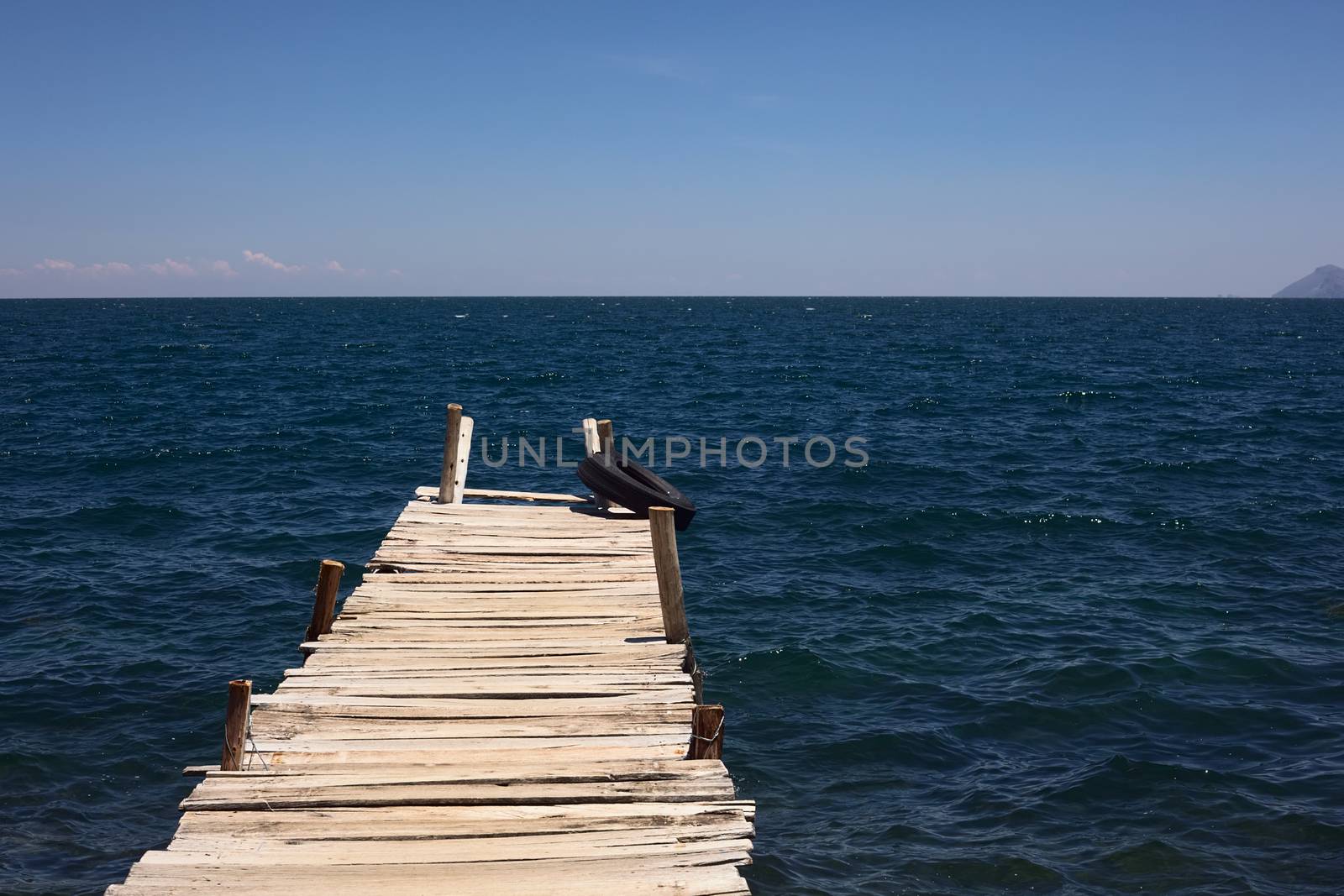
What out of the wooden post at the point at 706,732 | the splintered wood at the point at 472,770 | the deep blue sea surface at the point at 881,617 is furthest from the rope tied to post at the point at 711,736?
the deep blue sea surface at the point at 881,617

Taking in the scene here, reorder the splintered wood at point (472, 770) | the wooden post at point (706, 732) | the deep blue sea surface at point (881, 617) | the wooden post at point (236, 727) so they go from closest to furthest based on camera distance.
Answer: the splintered wood at point (472, 770) → the wooden post at point (236, 727) → the wooden post at point (706, 732) → the deep blue sea surface at point (881, 617)

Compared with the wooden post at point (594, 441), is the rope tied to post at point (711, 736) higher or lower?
lower

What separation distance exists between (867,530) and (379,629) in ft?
44.2

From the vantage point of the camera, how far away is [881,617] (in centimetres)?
1617

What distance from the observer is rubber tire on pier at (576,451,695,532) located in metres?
15.1

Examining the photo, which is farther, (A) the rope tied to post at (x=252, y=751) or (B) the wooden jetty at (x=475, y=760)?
(A) the rope tied to post at (x=252, y=751)

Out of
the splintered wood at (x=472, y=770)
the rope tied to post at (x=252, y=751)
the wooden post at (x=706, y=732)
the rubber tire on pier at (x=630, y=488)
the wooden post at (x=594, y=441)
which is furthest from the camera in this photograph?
the wooden post at (x=594, y=441)

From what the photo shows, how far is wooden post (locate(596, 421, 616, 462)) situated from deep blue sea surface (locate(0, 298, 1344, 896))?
3019 millimetres

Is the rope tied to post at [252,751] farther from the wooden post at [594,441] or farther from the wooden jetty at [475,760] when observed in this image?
the wooden post at [594,441]

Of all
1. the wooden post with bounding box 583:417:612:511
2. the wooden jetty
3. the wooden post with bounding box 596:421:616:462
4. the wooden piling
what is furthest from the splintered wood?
the wooden post with bounding box 596:421:616:462

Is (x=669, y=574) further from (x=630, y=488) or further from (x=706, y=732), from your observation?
(x=630, y=488)

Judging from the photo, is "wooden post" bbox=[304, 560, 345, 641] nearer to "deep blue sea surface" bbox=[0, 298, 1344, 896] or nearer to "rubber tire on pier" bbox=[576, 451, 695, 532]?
"deep blue sea surface" bbox=[0, 298, 1344, 896]

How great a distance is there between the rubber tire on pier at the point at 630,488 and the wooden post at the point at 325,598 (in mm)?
5587

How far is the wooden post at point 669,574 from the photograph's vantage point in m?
9.84
